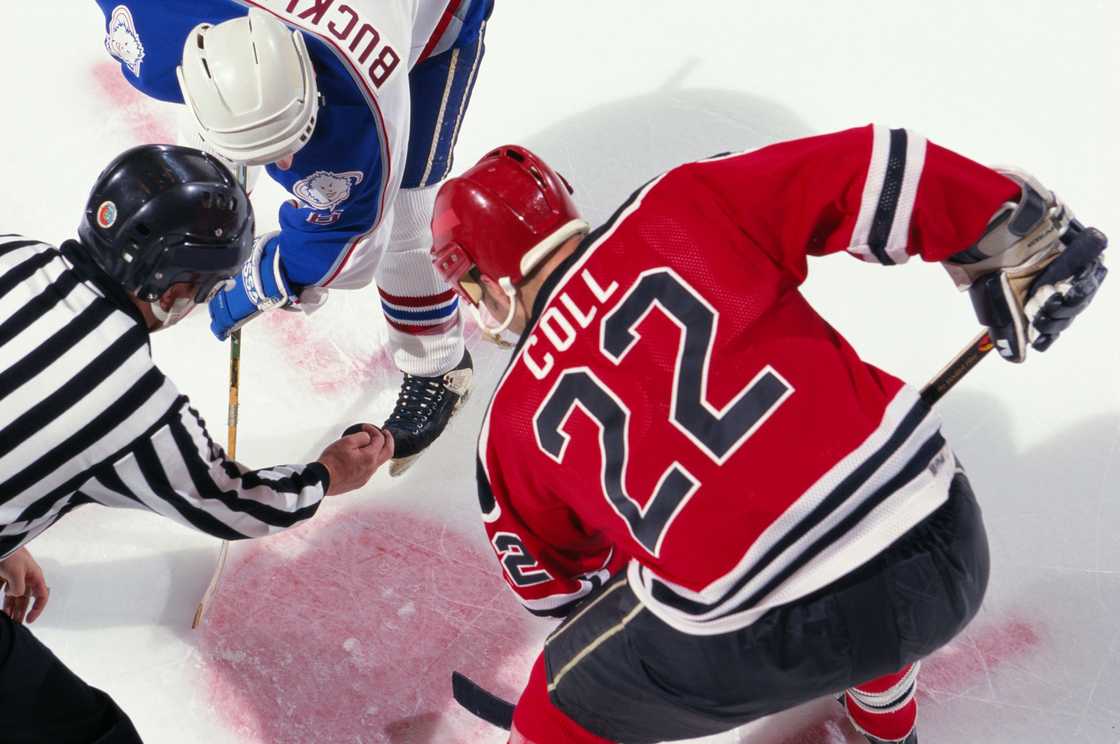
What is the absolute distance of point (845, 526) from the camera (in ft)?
4.76

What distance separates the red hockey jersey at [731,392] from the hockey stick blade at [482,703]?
72 cm

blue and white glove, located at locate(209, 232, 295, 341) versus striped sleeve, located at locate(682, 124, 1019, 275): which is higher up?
striped sleeve, located at locate(682, 124, 1019, 275)

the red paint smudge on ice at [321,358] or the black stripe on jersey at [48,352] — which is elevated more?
the black stripe on jersey at [48,352]

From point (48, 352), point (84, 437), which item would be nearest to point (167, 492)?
point (84, 437)

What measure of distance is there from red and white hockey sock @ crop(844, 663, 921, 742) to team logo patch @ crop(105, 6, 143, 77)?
1.69m

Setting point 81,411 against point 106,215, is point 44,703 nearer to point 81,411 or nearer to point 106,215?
point 81,411

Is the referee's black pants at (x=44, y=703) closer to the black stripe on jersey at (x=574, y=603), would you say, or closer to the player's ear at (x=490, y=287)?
the black stripe on jersey at (x=574, y=603)

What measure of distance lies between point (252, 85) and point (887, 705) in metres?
1.50

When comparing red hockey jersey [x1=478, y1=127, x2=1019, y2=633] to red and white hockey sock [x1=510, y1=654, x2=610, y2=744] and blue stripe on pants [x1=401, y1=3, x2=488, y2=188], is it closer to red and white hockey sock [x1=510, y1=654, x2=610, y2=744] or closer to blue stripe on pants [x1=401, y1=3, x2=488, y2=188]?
red and white hockey sock [x1=510, y1=654, x2=610, y2=744]

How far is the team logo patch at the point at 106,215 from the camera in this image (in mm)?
1632

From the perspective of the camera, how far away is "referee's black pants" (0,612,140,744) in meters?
1.78

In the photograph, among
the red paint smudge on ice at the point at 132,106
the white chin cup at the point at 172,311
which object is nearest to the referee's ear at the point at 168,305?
the white chin cup at the point at 172,311

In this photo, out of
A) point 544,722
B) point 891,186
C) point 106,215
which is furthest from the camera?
point 544,722

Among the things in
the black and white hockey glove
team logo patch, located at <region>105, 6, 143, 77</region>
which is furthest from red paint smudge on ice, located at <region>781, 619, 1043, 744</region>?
team logo patch, located at <region>105, 6, 143, 77</region>
